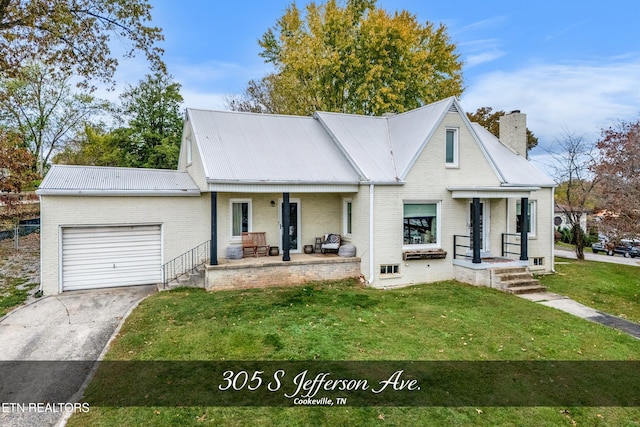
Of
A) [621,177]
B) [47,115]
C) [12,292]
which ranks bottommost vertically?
[12,292]

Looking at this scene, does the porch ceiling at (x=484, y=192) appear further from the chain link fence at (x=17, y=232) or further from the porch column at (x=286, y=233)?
the chain link fence at (x=17, y=232)

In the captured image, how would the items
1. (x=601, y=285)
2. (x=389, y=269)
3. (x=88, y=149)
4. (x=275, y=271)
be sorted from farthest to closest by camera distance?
(x=88, y=149), (x=601, y=285), (x=389, y=269), (x=275, y=271)

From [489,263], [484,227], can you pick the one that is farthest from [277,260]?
[484,227]

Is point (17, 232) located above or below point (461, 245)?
above

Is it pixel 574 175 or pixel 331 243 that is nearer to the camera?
pixel 331 243

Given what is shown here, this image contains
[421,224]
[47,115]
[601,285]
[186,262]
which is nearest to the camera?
[186,262]

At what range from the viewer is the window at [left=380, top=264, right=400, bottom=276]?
13.0 m

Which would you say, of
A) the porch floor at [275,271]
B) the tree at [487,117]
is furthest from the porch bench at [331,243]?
the tree at [487,117]

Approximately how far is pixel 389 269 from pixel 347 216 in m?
2.75

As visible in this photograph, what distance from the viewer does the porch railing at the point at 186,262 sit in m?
13.0

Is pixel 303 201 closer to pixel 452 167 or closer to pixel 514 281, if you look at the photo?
pixel 452 167

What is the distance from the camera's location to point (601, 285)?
1388 cm

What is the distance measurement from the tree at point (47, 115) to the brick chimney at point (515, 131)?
34.2 meters

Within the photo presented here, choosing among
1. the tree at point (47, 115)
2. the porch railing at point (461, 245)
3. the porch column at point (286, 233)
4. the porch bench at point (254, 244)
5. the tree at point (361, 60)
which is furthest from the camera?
the tree at point (47, 115)
